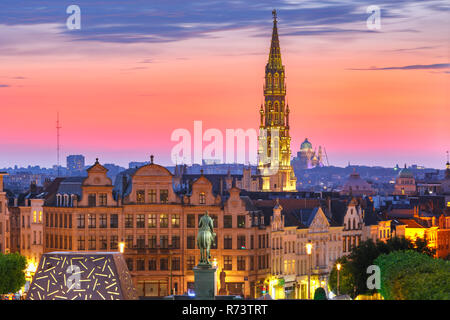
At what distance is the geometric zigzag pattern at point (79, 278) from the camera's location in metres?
64.0

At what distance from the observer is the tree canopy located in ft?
266

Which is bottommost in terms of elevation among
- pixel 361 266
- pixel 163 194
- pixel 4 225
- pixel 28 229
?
pixel 361 266

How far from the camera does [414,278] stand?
282 ft

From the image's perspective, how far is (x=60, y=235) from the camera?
133 m

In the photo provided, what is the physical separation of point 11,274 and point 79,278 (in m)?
39.2

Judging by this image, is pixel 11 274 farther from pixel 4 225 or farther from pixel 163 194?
pixel 4 225

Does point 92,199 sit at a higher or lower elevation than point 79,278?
higher

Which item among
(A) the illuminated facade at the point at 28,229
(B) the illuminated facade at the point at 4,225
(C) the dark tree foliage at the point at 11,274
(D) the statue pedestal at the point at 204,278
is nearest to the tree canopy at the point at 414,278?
(D) the statue pedestal at the point at 204,278

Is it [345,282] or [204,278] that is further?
[345,282]

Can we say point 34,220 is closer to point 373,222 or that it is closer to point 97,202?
point 97,202

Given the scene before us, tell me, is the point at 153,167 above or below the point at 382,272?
above

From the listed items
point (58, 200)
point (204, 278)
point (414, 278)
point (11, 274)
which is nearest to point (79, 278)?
point (204, 278)
